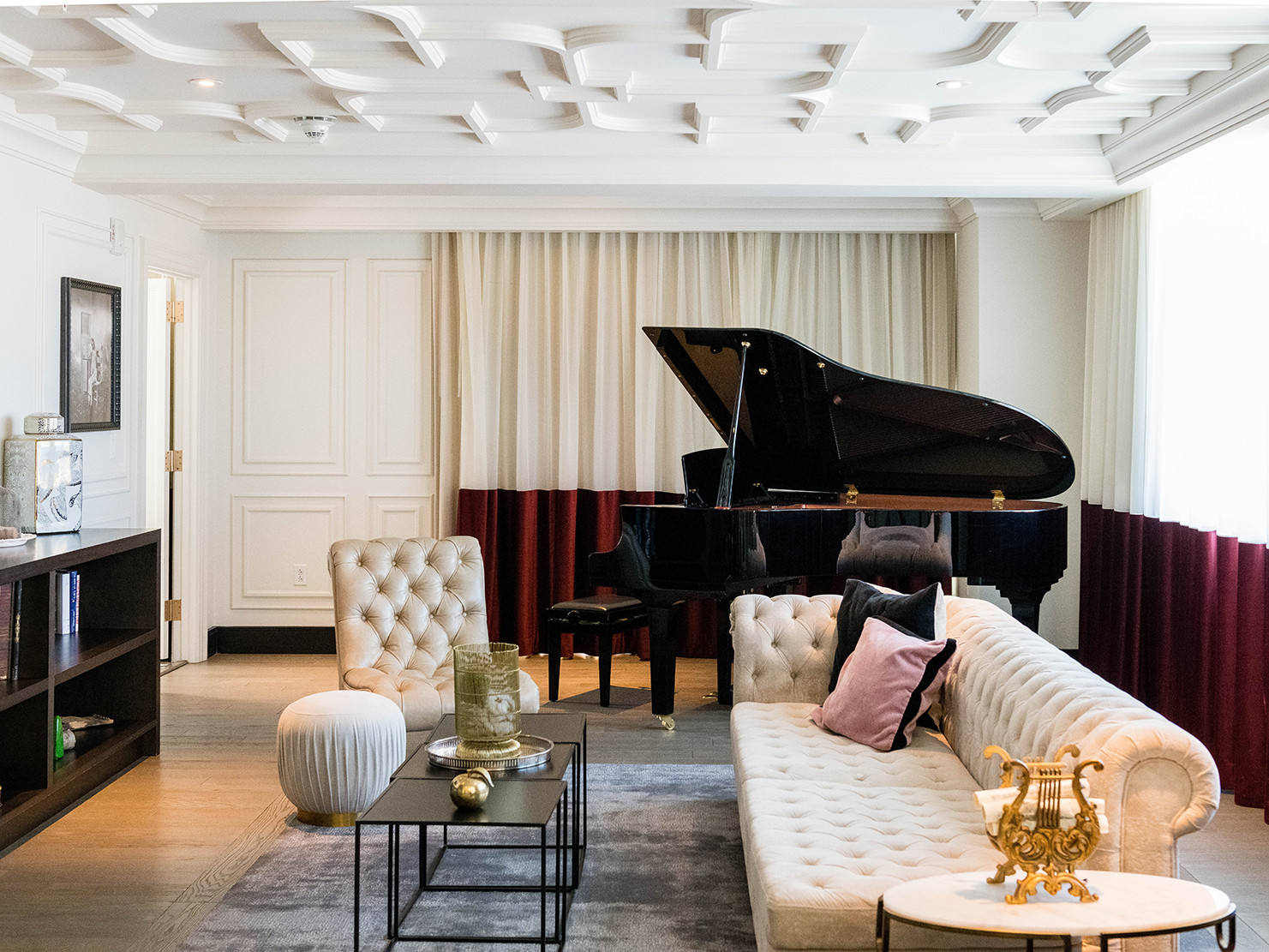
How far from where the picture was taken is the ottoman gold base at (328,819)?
387cm

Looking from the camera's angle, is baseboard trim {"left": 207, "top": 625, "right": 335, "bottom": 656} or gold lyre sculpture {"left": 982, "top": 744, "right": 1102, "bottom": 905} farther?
baseboard trim {"left": 207, "top": 625, "right": 335, "bottom": 656}

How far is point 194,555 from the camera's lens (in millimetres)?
6465

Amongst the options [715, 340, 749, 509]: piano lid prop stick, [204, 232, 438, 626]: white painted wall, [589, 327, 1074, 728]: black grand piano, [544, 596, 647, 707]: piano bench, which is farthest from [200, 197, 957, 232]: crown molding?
[544, 596, 647, 707]: piano bench

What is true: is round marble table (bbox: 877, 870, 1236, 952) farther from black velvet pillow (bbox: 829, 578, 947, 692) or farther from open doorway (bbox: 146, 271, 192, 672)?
open doorway (bbox: 146, 271, 192, 672)

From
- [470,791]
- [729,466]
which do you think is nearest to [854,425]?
[729,466]

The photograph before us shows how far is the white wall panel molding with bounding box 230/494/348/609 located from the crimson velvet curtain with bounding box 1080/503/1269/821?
4136mm

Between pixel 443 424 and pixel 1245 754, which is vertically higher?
pixel 443 424

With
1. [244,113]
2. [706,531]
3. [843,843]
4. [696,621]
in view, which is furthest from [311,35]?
[696,621]

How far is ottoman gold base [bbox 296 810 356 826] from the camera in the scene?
387 cm

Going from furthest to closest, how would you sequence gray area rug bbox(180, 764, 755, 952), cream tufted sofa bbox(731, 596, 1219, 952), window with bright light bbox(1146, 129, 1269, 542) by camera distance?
window with bright light bbox(1146, 129, 1269, 542)
gray area rug bbox(180, 764, 755, 952)
cream tufted sofa bbox(731, 596, 1219, 952)

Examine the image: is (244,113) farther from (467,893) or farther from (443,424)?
(467,893)

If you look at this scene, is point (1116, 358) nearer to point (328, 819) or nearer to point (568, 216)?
point (568, 216)

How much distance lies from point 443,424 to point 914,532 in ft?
9.66

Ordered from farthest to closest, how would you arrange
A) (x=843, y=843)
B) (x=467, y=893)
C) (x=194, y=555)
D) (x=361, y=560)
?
(x=194, y=555)
(x=361, y=560)
(x=467, y=893)
(x=843, y=843)
